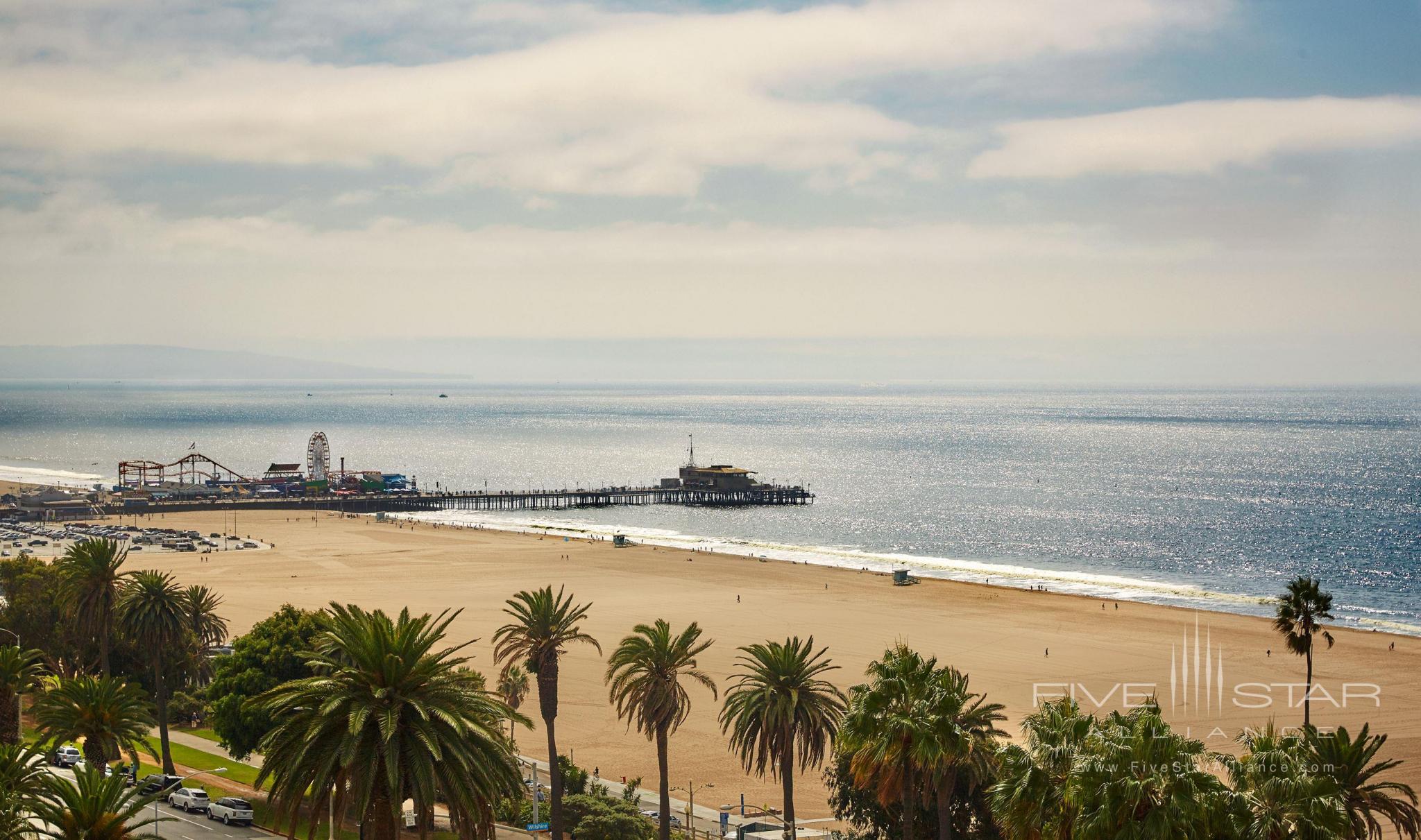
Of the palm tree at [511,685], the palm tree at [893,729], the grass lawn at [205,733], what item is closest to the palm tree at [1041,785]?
the palm tree at [893,729]

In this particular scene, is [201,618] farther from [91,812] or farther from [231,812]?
[91,812]

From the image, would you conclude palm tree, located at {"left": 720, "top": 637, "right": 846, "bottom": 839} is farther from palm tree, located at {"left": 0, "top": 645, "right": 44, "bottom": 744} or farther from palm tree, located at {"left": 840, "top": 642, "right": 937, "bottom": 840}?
palm tree, located at {"left": 0, "top": 645, "right": 44, "bottom": 744}

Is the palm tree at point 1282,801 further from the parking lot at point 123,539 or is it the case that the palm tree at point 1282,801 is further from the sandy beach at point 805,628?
the parking lot at point 123,539

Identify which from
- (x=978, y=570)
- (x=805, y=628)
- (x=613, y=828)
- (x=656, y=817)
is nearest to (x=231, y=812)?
(x=613, y=828)

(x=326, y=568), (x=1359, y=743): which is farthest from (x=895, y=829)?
(x=326, y=568)

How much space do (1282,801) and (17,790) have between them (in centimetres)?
2424

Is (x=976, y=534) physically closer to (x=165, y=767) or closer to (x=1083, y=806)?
(x=165, y=767)

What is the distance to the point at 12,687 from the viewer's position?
120 ft

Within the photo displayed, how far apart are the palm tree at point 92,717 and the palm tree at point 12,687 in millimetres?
867

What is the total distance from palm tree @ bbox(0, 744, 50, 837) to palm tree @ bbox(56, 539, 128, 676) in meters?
22.4

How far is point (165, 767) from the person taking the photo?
43.5 metres

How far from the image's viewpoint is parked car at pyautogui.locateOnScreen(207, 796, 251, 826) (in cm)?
3738

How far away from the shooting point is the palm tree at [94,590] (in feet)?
157

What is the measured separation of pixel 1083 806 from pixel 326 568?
9995 cm
